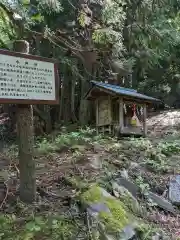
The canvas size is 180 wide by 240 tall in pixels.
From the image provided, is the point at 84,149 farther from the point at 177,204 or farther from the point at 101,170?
the point at 177,204

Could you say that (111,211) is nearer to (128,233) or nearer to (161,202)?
(128,233)

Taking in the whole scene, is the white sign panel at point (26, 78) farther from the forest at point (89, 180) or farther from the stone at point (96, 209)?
the stone at point (96, 209)

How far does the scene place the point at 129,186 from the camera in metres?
5.80

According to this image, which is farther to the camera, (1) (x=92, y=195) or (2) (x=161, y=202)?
(2) (x=161, y=202)

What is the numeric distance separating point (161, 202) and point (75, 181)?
5.56ft

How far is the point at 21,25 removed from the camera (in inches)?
261

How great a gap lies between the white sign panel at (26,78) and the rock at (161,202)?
8.72ft

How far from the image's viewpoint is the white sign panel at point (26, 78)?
13.1 ft

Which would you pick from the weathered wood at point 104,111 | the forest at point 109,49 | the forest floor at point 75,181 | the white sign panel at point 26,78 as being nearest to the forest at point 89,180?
the forest floor at point 75,181

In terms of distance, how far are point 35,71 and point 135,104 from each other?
8001mm

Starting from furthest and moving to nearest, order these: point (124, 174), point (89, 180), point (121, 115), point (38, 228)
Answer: point (121, 115), point (124, 174), point (89, 180), point (38, 228)

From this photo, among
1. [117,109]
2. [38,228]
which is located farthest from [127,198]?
[117,109]

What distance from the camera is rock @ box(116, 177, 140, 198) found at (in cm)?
571

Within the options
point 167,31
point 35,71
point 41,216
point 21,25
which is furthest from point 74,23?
point 41,216
